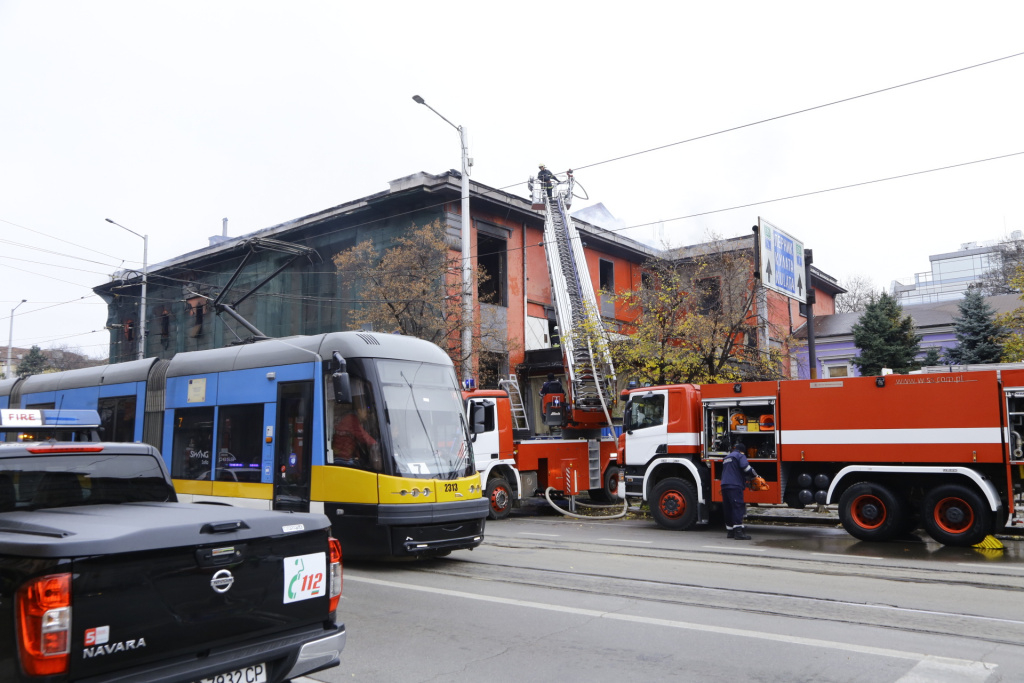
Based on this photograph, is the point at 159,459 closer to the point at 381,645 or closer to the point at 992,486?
the point at 381,645

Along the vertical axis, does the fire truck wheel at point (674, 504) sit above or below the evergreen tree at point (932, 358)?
below

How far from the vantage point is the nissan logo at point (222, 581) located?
12.7ft

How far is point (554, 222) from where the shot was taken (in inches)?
1068

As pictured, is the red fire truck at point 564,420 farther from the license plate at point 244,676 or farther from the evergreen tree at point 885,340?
the evergreen tree at point 885,340

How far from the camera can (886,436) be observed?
42.2 feet

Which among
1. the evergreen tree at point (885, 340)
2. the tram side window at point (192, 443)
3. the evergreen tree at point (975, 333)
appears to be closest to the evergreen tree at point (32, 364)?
the tram side window at point (192, 443)

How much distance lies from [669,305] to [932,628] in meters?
15.9

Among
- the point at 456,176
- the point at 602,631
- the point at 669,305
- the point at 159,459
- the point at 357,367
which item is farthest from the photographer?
the point at 456,176

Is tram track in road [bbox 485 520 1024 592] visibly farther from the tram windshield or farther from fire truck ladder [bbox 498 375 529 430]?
fire truck ladder [bbox 498 375 529 430]

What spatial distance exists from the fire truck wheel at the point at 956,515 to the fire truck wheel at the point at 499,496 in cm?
857

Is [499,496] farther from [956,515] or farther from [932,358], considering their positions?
[932,358]

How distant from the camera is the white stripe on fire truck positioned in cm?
1209

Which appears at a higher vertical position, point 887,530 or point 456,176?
point 456,176

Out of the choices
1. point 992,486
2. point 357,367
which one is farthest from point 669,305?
point 357,367
